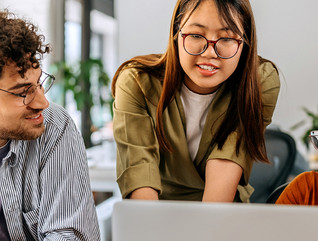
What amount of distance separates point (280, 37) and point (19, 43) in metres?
1.62

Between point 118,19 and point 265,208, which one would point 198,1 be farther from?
point 118,19

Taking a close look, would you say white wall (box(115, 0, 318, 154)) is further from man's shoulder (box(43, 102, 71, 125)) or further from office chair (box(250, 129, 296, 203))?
man's shoulder (box(43, 102, 71, 125))

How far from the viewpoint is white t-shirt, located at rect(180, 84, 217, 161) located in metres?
1.42

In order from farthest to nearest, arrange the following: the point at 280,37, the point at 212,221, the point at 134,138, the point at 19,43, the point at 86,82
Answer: the point at 86,82
the point at 280,37
the point at 134,138
the point at 19,43
the point at 212,221

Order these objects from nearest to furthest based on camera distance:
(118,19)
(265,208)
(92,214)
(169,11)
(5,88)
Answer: (265,208) → (5,88) → (92,214) → (169,11) → (118,19)

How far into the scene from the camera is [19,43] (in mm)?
1207

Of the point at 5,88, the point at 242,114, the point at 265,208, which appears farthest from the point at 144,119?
the point at 265,208

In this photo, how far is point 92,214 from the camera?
1284 millimetres

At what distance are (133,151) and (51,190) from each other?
26cm

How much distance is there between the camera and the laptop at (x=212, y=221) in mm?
583

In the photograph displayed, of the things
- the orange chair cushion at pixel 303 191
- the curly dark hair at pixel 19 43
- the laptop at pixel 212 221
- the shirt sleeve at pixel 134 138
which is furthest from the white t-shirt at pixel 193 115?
the laptop at pixel 212 221

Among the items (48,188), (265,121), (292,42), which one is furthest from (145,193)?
(292,42)

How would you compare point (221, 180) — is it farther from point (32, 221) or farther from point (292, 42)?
point (292, 42)

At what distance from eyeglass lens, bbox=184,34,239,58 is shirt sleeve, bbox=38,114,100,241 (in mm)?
439
